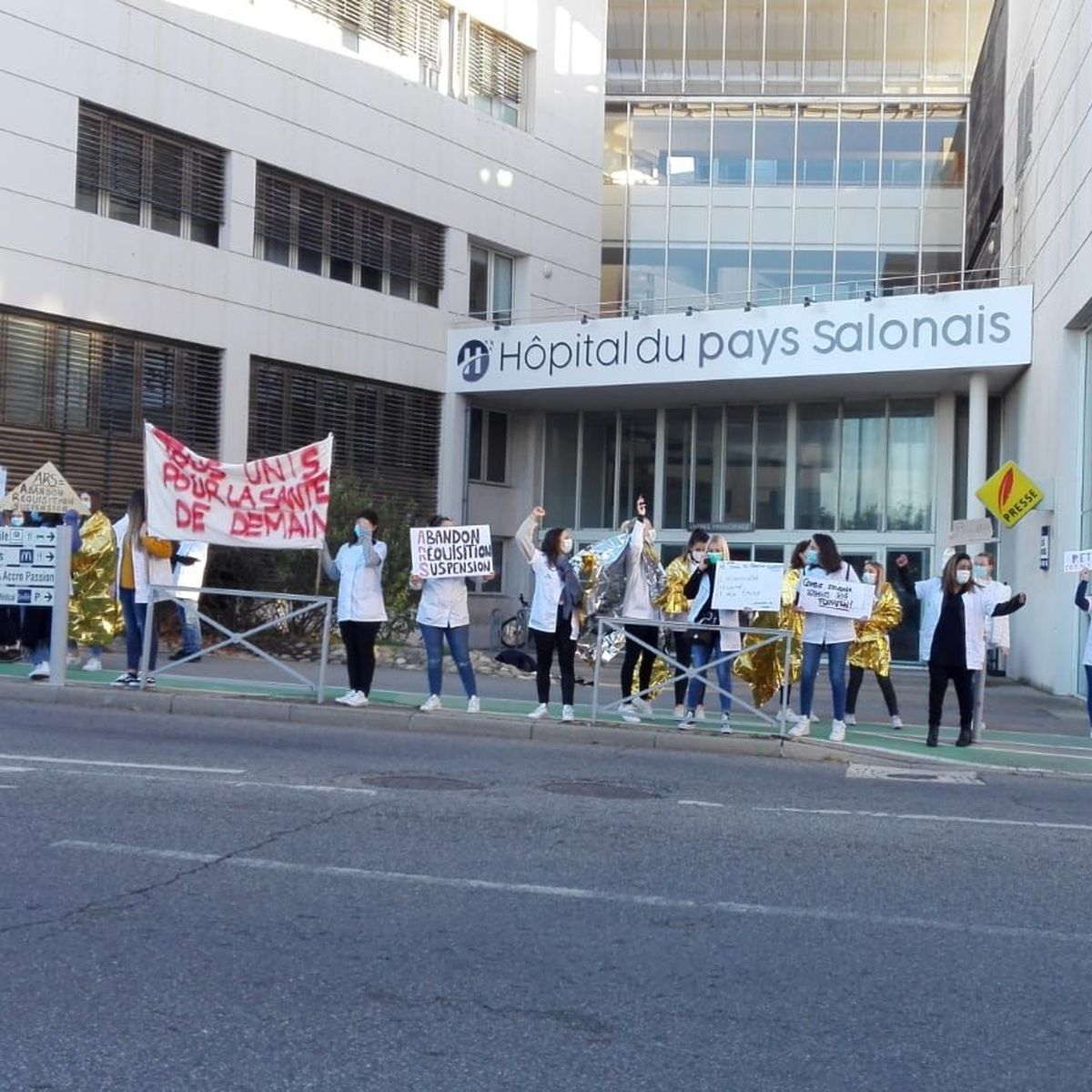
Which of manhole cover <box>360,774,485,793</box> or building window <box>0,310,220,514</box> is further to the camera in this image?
building window <box>0,310,220,514</box>

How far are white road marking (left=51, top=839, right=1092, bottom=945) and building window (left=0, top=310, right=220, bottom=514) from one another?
17.8 m

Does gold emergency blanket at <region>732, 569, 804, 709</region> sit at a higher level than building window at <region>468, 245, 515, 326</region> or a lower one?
lower

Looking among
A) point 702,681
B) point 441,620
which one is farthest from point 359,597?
point 702,681

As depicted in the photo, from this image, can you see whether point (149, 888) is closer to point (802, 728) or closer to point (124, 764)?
point (124, 764)

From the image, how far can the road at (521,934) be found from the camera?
183 inches

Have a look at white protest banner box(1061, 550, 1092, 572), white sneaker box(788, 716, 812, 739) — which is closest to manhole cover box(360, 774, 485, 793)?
white sneaker box(788, 716, 812, 739)

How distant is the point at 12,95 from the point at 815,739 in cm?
1656

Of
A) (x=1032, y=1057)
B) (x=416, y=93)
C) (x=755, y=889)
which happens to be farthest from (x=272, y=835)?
(x=416, y=93)

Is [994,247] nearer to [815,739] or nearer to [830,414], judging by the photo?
[830,414]

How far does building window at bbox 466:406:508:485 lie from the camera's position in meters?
33.9

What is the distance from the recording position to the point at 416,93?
100 ft

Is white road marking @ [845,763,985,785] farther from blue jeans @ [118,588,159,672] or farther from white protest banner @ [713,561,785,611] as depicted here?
blue jeans @ [118,588,159,672]

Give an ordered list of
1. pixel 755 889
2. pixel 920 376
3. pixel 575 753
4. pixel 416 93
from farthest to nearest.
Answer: pixel 416 93, pixel 920 376, pixel 575 753, pixel 755 889

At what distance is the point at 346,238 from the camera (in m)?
29.6
